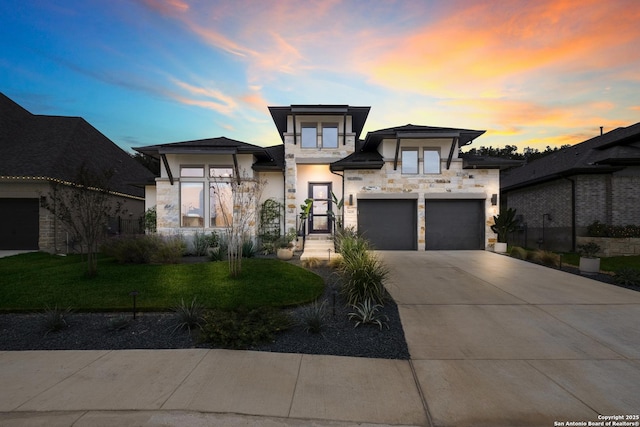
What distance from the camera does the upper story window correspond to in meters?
13.8

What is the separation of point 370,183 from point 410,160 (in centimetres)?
220

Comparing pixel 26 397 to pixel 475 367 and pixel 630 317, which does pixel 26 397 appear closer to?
pixel 475 367

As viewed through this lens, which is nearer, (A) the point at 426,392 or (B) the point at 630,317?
(A) the point at 426,392

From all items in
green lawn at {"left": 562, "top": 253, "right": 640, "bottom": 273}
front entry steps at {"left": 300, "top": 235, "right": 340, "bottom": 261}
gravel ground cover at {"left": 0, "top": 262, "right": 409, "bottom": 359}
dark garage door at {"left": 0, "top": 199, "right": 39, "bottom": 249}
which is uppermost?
dark garage door at {"left": 0, "top": 199, "right": 39, "bottom": 249}

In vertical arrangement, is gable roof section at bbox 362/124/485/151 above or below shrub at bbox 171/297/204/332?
above

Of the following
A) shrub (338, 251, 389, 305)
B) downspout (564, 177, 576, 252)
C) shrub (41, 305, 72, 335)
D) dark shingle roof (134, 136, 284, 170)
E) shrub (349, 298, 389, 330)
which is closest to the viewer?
shrub (41, 305, 72, 335)

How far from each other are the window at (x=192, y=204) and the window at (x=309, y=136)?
5.18m

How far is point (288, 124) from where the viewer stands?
14.1 m

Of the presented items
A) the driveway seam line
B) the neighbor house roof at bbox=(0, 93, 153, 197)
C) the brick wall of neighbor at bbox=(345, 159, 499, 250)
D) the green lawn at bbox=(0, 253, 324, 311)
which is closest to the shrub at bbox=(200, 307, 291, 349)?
the green lawn at bbox=(0, 253, 324, 311)

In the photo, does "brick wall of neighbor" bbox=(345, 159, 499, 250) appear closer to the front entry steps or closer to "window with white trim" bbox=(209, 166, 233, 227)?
the front entry steps

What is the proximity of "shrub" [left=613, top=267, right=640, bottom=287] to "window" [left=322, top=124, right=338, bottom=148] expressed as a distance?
10708mm

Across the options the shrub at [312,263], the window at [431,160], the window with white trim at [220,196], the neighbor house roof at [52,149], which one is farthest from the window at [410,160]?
the neighbor house roof at [52,149]

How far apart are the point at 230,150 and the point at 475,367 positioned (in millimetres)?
11813

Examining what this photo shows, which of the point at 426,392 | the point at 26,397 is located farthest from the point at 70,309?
the point at 426,392
